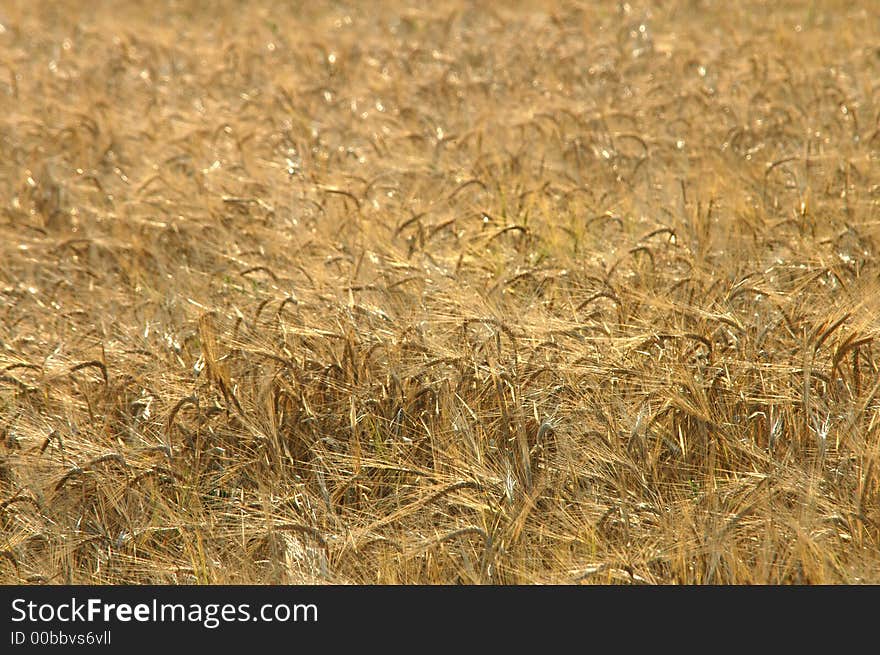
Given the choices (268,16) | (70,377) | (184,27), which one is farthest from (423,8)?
(70,377)

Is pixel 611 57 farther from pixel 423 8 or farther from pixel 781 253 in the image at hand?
pixel 781 253

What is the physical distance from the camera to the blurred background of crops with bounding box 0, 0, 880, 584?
80.8 inches

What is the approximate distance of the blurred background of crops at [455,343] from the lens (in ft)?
6.73

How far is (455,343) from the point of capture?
98.7 inches

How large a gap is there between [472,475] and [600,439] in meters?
0.31

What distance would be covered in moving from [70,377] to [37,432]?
244 millimetres

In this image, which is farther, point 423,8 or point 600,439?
point 423,8

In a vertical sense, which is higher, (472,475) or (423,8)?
(423,8)

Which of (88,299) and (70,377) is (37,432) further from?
(88,299)

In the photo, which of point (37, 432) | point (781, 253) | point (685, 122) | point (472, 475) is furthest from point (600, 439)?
point (685, 122)
